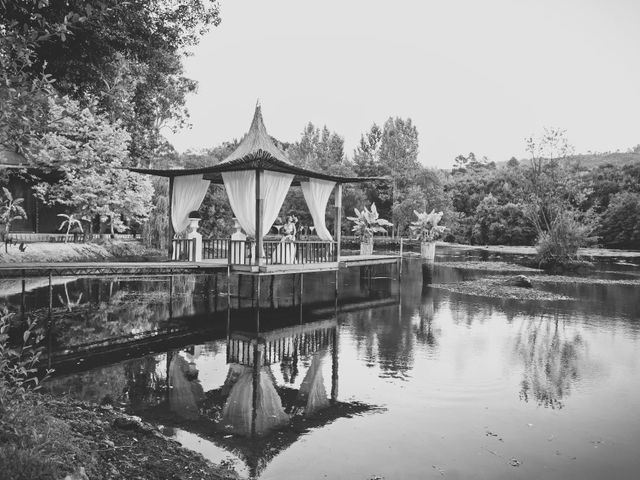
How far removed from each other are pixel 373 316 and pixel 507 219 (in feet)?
119

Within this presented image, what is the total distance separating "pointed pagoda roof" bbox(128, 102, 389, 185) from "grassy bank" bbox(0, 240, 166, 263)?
6.84m

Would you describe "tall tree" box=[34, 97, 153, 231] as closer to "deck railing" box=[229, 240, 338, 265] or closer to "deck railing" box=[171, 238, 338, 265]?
"deck railing" box=[171, 238, 338, 265]

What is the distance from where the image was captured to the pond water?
5352mm

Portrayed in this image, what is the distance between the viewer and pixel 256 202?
12102 mm

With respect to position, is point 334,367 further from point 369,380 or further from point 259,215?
point 259,215

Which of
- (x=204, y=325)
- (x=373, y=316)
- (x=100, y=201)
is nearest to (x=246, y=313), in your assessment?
(x=204, y=325)

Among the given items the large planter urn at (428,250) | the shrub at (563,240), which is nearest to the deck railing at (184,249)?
the large planter urn at (428,250)

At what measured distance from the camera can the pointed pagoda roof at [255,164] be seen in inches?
464

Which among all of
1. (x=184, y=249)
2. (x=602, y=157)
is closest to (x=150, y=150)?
(x=184, y=249)

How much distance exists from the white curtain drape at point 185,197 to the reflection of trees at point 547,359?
8.84 m

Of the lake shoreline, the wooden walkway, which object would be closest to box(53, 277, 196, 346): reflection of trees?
the wooden walkway

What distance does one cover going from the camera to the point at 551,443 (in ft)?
18.6

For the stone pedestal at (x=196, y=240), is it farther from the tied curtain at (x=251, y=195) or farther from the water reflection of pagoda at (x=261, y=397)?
the water reflection of pagoda at (x=261, y=397)

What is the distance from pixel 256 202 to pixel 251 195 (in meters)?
0.34
